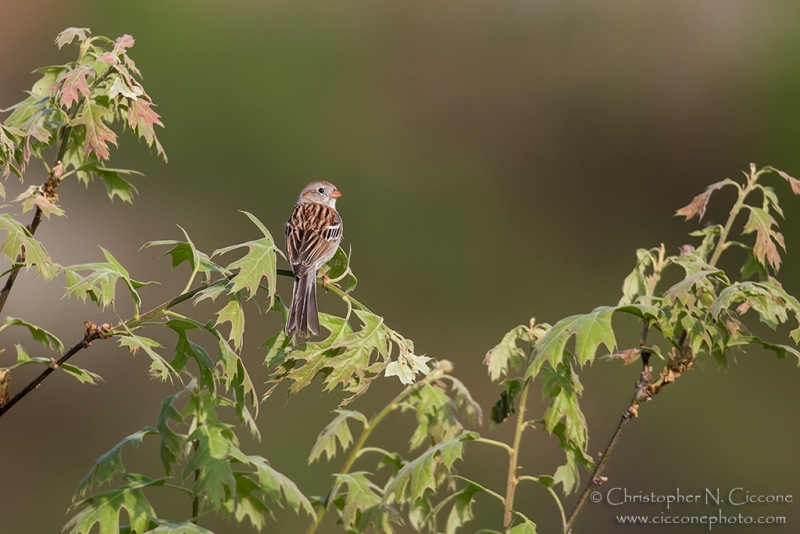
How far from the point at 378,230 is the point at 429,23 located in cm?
321

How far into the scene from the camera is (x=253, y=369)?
5762 millimetres

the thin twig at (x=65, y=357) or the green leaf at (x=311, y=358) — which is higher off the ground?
the green leaf at (x=311, y=358)

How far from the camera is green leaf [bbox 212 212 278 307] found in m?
1.68

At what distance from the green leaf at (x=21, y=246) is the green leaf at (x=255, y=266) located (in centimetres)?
32

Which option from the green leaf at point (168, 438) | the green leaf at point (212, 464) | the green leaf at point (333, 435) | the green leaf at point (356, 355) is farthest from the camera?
the green leaf at point (333, 435)

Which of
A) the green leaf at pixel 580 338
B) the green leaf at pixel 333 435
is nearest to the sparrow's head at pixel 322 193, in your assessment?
the green leaf at pixel 333 435

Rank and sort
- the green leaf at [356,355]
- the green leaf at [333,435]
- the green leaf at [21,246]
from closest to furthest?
1. the green leaf at [21,246]
2. the green leaf at [356,355]
3. the green leaf at [333,435]

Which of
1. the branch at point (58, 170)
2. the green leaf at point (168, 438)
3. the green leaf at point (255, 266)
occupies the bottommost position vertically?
the green leaf at point (168, 438)

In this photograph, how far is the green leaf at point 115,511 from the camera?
6.03 feet

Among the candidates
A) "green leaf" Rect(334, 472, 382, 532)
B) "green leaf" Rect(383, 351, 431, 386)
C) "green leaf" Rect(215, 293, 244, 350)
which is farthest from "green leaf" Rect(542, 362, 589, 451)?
"green leaf" Rect(215, 293, 244, 350)

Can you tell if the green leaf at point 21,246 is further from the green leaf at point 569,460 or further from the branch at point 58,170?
the green leaf at point 569,460

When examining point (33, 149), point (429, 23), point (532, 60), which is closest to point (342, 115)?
point (429, 23)

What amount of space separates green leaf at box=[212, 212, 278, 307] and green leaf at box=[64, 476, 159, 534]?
0.50 meters

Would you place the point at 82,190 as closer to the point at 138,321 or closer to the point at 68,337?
the point at 68,337
